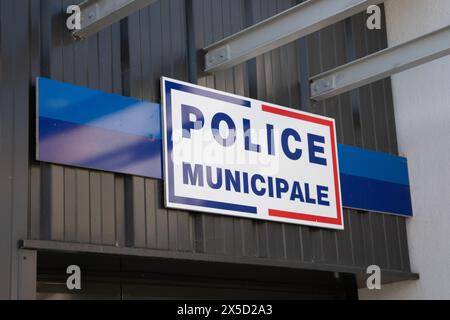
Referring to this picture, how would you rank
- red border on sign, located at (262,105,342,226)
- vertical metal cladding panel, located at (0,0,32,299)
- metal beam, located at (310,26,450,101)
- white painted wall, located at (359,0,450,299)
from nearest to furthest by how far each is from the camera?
vertical metal cladding panel, located at (0,0,32,299)
metal beam, located at (310,26,450,101)
red border on sign, located at (262,105,342,226)
white painted wall, located at (359,0,450,299)

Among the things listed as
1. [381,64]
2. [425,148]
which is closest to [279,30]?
[381,64]

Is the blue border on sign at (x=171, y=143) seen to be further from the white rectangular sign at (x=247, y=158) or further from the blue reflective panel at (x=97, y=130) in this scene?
the blue reflective panel at (x=97, y=130)

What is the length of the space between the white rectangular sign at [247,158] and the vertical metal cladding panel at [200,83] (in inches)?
7.1

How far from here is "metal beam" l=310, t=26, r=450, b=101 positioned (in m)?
10.4

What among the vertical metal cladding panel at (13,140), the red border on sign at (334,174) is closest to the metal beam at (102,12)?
the vertical metal cladding panel at (13,140)

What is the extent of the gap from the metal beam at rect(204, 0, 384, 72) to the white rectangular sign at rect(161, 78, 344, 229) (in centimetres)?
45

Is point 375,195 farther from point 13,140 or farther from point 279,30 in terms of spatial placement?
point 13,140

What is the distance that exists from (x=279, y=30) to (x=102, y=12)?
2.07m

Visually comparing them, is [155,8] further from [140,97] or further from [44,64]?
[44,64]

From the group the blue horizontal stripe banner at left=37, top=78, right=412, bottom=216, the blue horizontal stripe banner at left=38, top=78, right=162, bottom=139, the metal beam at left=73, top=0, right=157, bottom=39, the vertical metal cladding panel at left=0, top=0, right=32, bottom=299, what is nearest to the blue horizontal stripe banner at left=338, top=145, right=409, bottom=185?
the blue horizontal stripe banner at left=37, top=78, right=412, bottom=216

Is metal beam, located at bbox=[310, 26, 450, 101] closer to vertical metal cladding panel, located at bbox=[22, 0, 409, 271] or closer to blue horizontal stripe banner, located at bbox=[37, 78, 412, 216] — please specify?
vertical metal cladding panel, located at bbox=[22, 0, 409, 271]

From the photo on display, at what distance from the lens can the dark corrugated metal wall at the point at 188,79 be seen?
342 inches
